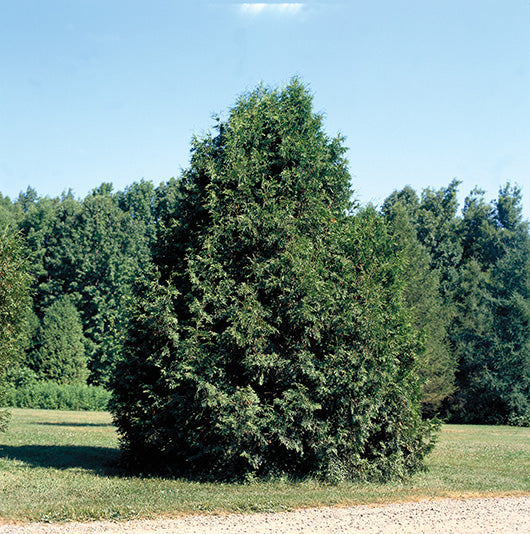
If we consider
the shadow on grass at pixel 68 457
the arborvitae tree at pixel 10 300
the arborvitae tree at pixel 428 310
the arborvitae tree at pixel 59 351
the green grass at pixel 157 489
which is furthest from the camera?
the arborvitae tree at pixel 59 351

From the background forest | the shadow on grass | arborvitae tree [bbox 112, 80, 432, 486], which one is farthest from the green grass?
the background forest

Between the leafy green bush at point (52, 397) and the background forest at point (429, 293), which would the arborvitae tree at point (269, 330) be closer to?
the background forest at point (429, 293)

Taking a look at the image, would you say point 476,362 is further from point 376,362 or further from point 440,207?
point 376,362

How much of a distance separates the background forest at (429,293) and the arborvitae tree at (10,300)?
19.2 meters

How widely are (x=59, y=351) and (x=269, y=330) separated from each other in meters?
39.0

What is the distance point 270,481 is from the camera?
40.9 ft

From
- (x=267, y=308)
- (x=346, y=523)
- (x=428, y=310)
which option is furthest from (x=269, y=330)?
(x=428, y=310)

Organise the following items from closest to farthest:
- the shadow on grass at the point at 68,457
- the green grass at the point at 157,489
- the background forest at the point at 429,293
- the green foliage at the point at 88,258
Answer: the green grass at the point at 157,489, the shadow on grass at the point at 68,457, the background forest at the point at 429,293, the green foliage at the point at 88,258

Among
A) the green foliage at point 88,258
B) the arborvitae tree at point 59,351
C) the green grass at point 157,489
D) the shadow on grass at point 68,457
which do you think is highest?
the green foliage at point 88,258

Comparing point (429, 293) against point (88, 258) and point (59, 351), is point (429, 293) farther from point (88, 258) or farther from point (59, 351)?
point (88, 258)

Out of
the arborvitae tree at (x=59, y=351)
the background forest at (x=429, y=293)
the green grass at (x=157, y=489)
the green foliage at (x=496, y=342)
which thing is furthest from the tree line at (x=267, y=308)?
the arborvitae tree at (x=59, y=351)

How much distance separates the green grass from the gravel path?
1.38ft

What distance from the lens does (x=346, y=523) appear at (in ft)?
30.0

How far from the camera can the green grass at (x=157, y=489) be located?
953 cm
